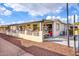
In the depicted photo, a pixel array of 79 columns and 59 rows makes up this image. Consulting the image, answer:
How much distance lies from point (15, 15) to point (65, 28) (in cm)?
82

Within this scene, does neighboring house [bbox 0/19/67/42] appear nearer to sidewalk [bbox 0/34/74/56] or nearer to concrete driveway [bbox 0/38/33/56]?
sidewalk [bbox 0/34/74/56]

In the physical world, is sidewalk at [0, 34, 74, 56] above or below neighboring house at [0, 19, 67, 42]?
below

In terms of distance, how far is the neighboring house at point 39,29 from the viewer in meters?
2.86

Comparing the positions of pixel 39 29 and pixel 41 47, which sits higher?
pixel 39 29

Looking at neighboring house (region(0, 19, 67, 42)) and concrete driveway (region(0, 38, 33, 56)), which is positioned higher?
neighboring house (region(0, 19, 67, 42))

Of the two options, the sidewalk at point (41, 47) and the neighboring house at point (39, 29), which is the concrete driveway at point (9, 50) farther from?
the neighboring house at point (39, 29)

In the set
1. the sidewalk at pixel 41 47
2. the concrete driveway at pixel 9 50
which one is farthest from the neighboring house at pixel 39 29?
the concrete driveway at pixel 9 50

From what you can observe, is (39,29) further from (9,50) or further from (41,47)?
(9,50)

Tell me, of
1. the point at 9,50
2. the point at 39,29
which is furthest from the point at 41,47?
the point at 9,50

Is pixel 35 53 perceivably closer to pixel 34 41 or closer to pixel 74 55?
pixel 34 41

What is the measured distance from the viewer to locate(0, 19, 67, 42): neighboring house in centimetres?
286

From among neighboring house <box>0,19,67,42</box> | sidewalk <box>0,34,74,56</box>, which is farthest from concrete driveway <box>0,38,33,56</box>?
neighboring house <box>0,19,67,42</box>

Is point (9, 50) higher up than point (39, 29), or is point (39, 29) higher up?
point (39, 29)

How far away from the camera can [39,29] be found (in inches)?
114
